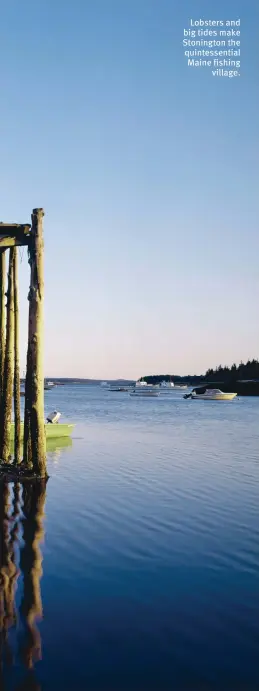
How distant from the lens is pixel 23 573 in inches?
384

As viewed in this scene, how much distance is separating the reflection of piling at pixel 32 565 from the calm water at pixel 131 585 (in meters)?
0.02

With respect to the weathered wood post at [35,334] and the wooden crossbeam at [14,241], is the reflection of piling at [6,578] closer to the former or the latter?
the weathered wood post at [35,334]

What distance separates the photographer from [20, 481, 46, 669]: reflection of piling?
698 cm

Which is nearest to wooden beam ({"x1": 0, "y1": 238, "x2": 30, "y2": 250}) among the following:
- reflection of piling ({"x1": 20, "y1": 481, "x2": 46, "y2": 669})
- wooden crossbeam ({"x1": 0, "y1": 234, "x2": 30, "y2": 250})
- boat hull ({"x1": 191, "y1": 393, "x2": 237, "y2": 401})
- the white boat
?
wooden crossbeam ({"x1": 0, "y1": 234, "x2": 30, "y2": 250})

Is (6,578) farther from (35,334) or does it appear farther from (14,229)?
(14,229)

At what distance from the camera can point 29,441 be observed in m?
17.4

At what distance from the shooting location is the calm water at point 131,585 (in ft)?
21.5

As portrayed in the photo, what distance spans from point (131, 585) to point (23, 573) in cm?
175

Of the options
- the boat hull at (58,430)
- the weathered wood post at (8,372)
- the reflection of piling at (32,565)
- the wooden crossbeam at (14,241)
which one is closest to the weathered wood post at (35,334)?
the wooden crossbeam at (14,241)

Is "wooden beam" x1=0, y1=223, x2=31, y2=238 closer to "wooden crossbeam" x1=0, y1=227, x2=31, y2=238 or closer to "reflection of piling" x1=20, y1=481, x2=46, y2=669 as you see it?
"wooden crossbeam" x1=0, y1=227, x2=31, y2=238

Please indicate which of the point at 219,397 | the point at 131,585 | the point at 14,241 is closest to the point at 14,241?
the point at 14,241

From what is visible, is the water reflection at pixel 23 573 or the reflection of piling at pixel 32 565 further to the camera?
the reflection of piling at pixel 32 565

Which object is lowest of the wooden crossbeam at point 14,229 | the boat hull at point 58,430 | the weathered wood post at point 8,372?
the boat hull at point 58,430

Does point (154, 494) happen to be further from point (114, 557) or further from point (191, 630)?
point (191, 630)
